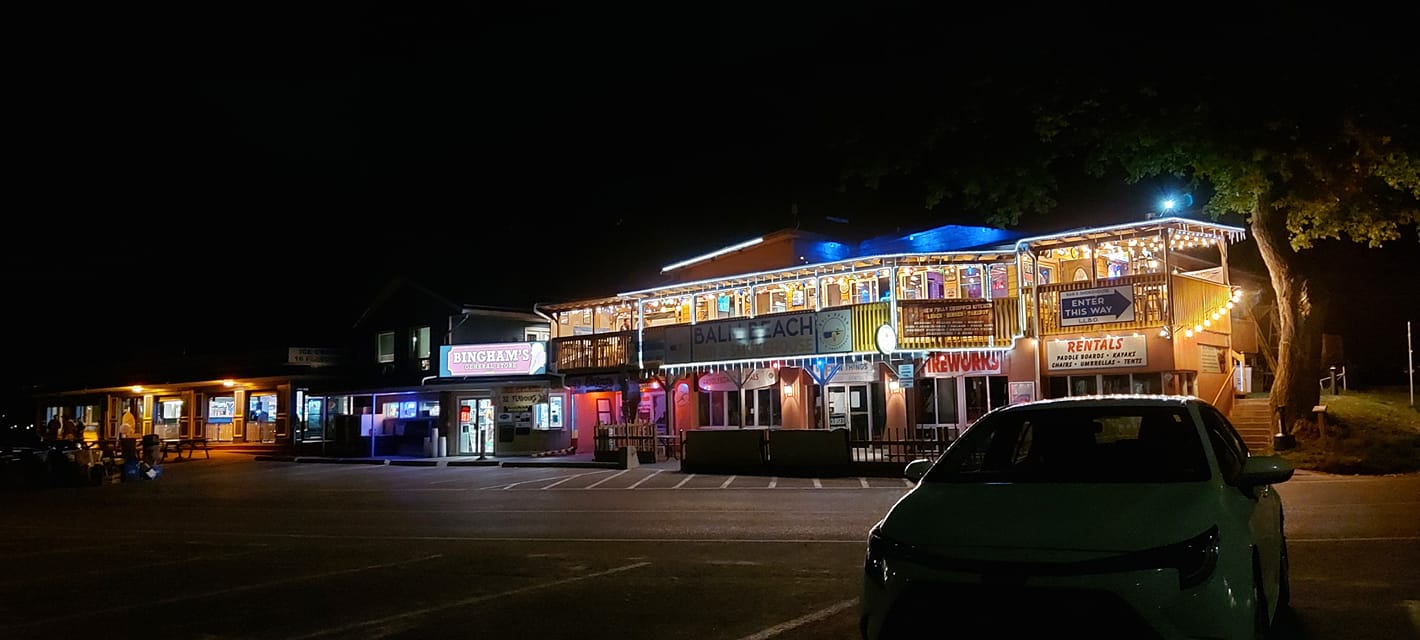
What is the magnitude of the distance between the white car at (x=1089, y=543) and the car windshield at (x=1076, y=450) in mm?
11

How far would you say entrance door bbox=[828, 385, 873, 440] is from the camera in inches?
1080

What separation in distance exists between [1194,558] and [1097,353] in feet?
67.4

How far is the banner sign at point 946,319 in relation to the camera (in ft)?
81.7

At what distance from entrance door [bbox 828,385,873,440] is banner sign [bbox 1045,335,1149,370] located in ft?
16.8

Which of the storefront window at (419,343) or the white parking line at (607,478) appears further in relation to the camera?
the storefront window at (419,343)

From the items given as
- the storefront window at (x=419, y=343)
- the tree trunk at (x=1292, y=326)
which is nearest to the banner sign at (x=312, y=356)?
the storefront window at (x=419, y=343)

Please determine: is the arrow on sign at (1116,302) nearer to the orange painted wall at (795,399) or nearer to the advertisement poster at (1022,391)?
the advertisement poster at (1022,391)

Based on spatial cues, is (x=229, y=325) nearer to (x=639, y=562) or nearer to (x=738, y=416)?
(x=738, y=416)

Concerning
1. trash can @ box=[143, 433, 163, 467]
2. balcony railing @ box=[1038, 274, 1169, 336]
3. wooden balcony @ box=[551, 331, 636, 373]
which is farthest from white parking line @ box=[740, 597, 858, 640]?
trash can @ box=[143, 433, 163, 467]

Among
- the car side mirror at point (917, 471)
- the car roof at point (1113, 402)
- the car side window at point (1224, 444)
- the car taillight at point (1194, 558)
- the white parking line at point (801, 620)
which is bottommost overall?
the white parking line at point (801, 620)

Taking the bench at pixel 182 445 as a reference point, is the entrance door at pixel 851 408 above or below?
above

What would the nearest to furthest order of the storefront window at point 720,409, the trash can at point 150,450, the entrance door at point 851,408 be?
the entrance door at point 851,408 < the trash can at point 150,450 < the storefront window at point 720,409

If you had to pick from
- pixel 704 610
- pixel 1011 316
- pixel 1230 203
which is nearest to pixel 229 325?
pixel 1011 316

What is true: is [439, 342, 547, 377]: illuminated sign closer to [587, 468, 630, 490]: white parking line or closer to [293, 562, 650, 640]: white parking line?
[587, 468, 630, 490]: white parking line
